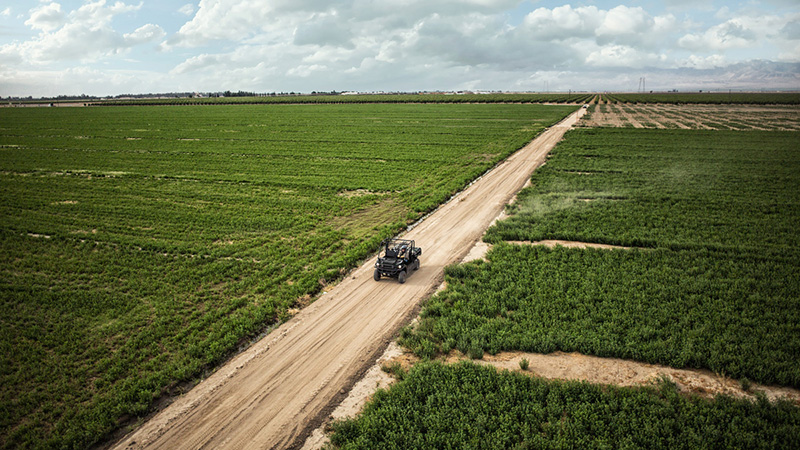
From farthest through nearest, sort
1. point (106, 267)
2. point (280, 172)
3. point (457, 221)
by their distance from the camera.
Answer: point (280, 172), point (457, 221), point (106, 267)

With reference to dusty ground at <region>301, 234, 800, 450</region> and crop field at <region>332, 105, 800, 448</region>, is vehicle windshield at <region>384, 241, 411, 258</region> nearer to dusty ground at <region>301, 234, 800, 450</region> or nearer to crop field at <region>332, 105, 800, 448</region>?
crop field at <region>332, 105, 800, 448</region>

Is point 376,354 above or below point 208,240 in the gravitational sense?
below

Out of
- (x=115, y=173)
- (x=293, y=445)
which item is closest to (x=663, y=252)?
(x=293, y=445)

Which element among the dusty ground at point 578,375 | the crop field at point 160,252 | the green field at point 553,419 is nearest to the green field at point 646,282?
the dusty ground at point 578,375

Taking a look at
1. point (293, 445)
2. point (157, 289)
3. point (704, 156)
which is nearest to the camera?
point (293, 445)

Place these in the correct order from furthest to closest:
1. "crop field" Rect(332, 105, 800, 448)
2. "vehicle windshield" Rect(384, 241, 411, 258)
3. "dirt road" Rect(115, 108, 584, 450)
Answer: "vehicle windshield" Rect(384, 241, 411, 258) < "dirt road" Rect(115, 108, 584, 450) < "crop field" Rect(332, 105, 800, 448)

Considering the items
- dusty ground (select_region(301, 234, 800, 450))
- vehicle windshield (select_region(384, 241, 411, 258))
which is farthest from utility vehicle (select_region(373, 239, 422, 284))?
dusty ground (select_region(301, 234, 800, 450))

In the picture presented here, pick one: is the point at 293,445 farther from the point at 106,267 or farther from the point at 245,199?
the point at 245,199
